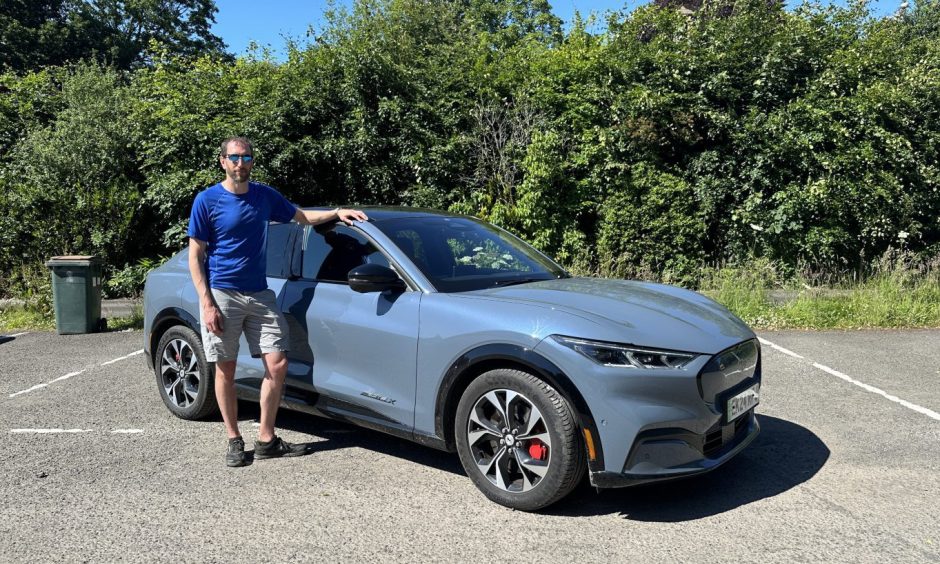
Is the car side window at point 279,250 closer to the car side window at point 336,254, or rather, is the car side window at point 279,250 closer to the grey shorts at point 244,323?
the car side window at point 336,254

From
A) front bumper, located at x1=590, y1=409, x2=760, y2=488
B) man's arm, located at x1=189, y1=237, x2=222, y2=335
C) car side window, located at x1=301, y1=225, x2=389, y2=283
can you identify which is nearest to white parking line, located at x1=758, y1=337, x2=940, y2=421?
front bumper, located at x1=590, y1=409, x2=760, y2=488

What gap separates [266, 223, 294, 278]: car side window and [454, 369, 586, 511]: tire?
5.74ft

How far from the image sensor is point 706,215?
10922 millimetres

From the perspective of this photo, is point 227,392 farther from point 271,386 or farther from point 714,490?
point 714,490

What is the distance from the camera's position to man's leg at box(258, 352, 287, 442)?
425cm

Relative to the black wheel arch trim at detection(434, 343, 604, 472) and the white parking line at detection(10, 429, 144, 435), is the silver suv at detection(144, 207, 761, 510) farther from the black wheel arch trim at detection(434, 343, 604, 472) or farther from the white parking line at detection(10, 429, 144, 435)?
the white parking line at detection(10, 429, 144, 435)

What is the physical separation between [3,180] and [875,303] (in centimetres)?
1336

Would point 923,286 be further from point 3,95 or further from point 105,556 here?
point 3,95

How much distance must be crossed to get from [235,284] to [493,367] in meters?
1.72

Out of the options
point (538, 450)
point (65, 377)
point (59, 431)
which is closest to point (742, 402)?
point (538, 450)

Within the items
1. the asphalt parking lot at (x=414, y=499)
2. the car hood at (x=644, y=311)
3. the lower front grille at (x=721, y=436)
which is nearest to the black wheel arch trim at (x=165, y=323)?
the asphalt parking lot at (x=414, y=499)

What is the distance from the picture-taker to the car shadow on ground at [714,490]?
11.6 ft

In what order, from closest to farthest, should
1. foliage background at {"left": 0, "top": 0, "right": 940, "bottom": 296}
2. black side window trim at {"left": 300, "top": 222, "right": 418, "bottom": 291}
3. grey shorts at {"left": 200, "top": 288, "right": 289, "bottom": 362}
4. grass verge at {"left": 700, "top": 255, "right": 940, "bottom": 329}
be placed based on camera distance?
black side window trim at {"left": 300, "top": 222, "right": 418, "bottom": 291} < grey shorts at {"left": 200, "top": 288, "right": 289, "bottom": 362} < grass verge at {"left": 700, "top": 255, "right": 940, "bottom": 329} < foliage background at {"left": 0, "top": 0, "right": 940, "bottom": 296}

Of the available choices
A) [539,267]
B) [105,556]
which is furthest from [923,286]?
[105,556]
